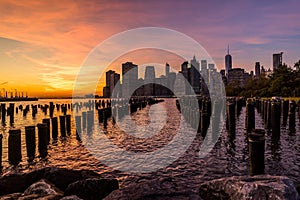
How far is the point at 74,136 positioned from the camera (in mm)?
24422

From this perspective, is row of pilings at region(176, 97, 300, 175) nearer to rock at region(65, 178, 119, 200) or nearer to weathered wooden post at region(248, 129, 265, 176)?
weathered wooden post at region(248, 129, 265, 176)

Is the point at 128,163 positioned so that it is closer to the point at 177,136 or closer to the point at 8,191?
the point at 8,191

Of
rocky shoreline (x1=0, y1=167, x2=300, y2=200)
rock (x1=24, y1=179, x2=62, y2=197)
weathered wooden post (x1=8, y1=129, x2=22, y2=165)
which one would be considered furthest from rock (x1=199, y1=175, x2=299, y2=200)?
weathered wooden post (x1=8, y1=129, x2=22, y2=165)

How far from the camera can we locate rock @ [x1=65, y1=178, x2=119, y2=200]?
7.92 meters

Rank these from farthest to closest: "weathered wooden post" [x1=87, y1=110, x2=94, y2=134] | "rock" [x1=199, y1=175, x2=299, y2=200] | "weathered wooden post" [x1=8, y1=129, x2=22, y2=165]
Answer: "weathered wooden post" [x1=87, y1=110, x2=94, y2=134], "weathered wooden post" [x1=8, y1=129, x2=22, y2=165], "rock" [x1=199, y1=175, x2=299, y2=200]

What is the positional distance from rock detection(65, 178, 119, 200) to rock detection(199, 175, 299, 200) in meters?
3.18

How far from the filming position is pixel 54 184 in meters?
9.14

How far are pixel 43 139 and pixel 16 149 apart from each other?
2651 mm

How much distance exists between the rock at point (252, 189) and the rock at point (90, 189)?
10.4 ft

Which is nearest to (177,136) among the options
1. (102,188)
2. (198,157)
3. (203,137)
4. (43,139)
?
(203,137)

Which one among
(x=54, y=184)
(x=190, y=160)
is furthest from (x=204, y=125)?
(x=54, y=184)

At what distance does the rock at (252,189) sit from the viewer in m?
5.36

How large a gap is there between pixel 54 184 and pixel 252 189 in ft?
21.0

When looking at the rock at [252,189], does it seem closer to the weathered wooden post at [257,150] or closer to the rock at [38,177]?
the weathered wooden post at [257,150]
